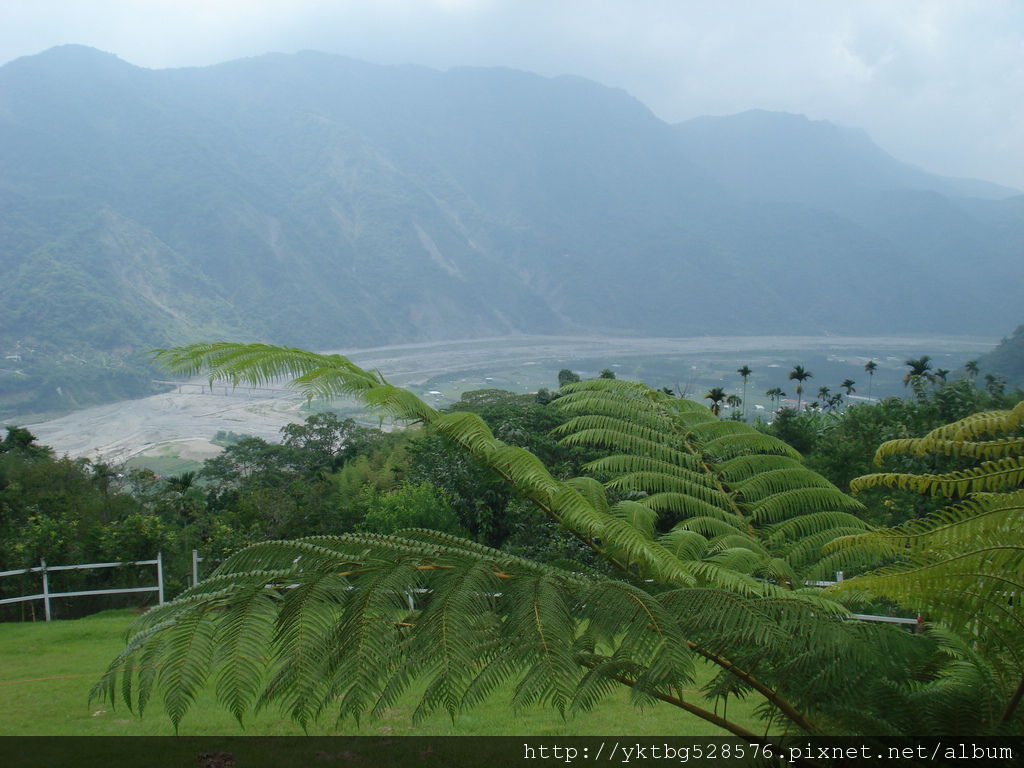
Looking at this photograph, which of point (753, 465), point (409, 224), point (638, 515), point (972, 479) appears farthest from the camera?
point (409, 224)

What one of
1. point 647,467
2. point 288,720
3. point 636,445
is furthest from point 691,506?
point 288,720

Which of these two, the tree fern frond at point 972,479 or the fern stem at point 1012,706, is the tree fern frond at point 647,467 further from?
the fern stem at point 1012,706

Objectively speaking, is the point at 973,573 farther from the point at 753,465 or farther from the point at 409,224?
the point at 409,224

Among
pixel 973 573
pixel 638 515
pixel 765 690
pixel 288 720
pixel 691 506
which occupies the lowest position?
pixel 288 720

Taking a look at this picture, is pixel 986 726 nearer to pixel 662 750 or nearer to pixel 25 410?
pixel 662 750

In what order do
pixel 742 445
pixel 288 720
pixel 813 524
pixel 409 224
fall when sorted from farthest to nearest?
pixel 409 224, pixel 288 720, pixel 742 445, pixel 813 524

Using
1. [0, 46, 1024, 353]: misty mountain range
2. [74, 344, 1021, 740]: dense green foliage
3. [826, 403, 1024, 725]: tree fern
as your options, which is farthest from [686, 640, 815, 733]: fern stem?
[0, 46, 1024, 353]: misty mountain range

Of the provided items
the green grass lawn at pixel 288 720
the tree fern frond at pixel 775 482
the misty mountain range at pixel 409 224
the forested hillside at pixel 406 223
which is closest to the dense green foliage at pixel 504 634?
the tree fern frond at pixel 775 482

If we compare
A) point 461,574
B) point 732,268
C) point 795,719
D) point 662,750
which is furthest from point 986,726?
point 732,268
